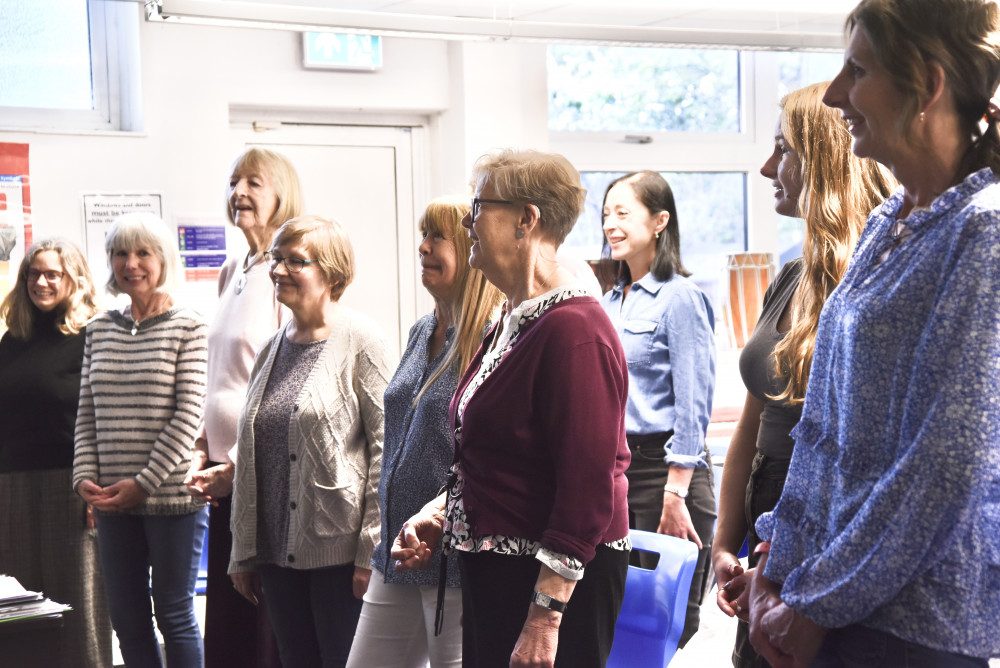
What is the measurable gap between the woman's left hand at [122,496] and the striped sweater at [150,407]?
0.03 meters

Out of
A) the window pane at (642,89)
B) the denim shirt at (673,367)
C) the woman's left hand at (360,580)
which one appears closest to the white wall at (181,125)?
the window pane at (642,89)

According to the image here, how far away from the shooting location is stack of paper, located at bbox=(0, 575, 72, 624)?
1.89 m

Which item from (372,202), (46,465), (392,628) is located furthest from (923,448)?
(372,202)

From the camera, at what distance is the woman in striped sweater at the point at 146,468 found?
3.05m

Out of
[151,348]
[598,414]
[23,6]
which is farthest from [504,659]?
[23,6]

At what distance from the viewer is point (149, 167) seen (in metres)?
4.57

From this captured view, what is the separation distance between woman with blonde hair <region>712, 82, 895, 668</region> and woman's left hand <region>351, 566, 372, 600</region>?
1018mm

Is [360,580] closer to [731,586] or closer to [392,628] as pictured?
[392,628]

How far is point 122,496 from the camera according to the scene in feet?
9.91

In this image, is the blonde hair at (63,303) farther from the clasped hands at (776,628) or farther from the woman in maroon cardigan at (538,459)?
the clasped hands at (776,628)

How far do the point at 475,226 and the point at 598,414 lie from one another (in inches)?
16.2

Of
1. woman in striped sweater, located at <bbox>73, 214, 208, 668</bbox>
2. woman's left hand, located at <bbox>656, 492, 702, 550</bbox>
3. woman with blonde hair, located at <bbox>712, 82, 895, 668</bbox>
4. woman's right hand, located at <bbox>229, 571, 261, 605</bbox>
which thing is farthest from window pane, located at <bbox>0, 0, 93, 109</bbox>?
woman with blonde hair, located at <bbox>712, 82, 895, 668</bbox>

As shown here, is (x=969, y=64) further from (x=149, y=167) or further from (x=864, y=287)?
(x=149, y=167)

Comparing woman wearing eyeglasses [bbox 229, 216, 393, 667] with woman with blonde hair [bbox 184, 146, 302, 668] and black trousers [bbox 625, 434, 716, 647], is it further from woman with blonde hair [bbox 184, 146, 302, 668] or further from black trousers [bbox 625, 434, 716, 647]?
black trousers [bbox 625, 434, 716, 647]
